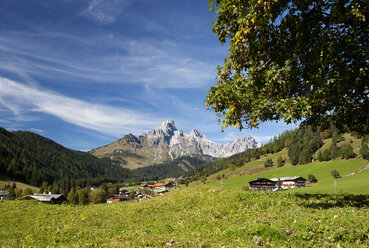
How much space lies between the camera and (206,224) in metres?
11.4

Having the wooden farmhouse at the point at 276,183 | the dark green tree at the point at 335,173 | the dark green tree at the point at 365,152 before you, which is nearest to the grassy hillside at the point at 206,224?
the wooden farmhouse at the point at 276,183

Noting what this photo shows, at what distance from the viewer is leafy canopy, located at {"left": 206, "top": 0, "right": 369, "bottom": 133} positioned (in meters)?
9.61

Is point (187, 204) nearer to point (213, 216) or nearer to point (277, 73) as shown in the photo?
point (213, 216)

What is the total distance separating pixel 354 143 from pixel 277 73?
212 metres

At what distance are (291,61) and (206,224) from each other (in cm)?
929

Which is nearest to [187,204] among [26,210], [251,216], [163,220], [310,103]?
[163,220]

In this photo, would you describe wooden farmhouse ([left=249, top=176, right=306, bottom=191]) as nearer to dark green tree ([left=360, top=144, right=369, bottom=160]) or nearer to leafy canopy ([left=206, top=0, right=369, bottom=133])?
dark green tree ([left=360, top=144, right=369, bottom=160])

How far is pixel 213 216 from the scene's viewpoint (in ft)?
43.4

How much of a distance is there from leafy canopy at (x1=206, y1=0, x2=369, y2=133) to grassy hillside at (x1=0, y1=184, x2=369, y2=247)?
4.81 meters

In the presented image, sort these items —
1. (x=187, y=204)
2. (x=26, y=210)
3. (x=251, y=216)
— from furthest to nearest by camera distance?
(x=26, y=210) → (x=187, y=204) → (x=251, y=216)

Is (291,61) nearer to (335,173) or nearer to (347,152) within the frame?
(335,173)

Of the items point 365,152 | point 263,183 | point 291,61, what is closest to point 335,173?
point 365,152

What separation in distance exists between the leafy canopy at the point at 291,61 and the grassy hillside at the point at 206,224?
4809mm

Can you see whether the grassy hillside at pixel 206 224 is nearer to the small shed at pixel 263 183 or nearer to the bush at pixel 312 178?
the small shed at pixel 263 183
